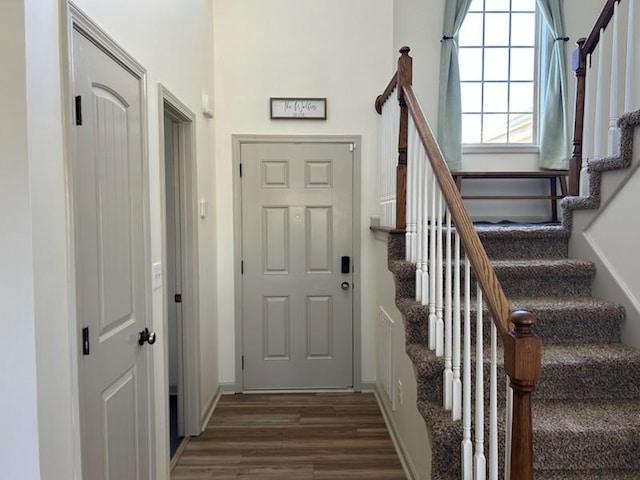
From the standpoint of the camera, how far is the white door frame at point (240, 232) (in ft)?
11.3

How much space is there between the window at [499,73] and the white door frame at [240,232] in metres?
1.37

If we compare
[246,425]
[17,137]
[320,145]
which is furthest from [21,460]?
[320,145]

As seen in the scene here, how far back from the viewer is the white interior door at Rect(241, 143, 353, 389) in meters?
3.46

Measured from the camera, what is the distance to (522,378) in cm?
119

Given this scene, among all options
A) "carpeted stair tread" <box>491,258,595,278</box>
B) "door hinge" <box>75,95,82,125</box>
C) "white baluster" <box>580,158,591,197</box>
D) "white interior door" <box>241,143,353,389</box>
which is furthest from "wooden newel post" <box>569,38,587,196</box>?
"door hinge" <box>75,95,82,125</box>

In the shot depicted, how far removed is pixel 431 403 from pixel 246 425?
5.30 ft

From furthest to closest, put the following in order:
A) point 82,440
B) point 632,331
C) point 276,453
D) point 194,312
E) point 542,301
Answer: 1. point 194,312
2. point 276,453
3. point 542,301
4. point 632,331
5. point 82,440

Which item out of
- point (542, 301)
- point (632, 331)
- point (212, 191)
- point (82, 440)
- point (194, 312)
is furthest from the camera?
point (212, 191)

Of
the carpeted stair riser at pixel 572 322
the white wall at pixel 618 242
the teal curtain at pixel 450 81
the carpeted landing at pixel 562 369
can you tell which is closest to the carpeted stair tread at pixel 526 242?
the carpeted landing at pixel 562 369

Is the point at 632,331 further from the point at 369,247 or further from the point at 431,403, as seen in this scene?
the point at 369,247

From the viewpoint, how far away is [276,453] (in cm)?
264

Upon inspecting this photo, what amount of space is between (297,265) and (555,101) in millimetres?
2826

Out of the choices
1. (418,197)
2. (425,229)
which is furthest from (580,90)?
(425,229)

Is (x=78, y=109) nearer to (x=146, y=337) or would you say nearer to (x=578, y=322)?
(x=146, y=337)
